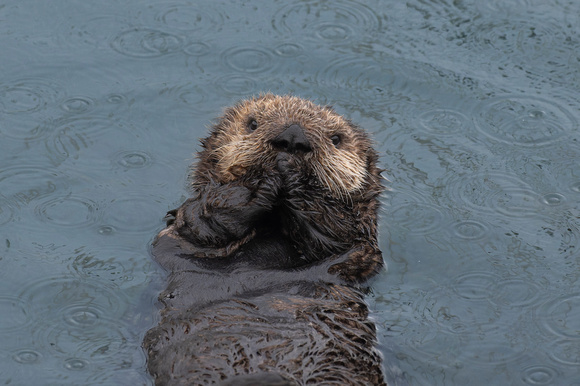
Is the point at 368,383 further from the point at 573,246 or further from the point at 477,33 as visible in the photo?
the point at 477,33

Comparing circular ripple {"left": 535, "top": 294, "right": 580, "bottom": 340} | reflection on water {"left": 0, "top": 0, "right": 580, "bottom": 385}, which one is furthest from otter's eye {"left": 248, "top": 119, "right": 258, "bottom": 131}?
circular ripple {"left": 535, "top": 294, "right": 580, "bottom": 340}

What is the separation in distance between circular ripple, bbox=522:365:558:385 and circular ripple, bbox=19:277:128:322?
263 cm

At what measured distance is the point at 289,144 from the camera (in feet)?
18.7

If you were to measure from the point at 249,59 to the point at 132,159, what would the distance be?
1.83 metres

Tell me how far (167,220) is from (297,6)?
3.74 metres

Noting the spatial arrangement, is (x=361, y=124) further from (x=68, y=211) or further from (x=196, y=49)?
(x=68, y=211)

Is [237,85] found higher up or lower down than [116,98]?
higher up

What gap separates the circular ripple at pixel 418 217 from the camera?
6.67 meters

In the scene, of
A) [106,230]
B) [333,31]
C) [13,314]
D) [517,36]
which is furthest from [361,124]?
[13,314]

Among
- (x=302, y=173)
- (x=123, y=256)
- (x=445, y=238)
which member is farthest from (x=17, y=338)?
(x=445, y=238)

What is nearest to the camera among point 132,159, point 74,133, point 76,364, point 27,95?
point 76,364

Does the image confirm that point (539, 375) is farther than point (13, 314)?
No

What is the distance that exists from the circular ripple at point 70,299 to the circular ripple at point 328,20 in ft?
12.6

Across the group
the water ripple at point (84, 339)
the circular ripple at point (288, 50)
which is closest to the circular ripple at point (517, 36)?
the circular ripple at point (288, 50)
